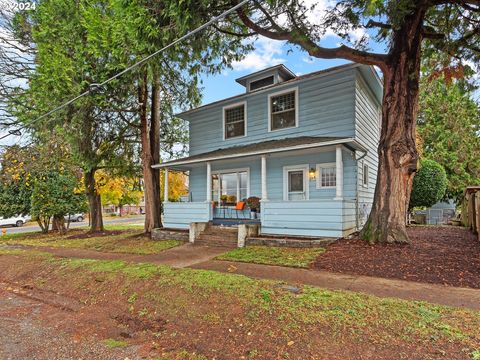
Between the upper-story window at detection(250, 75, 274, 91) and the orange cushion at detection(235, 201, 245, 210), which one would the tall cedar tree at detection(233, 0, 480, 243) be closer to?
the upper-story window at detection(250, 75, 274, 91)

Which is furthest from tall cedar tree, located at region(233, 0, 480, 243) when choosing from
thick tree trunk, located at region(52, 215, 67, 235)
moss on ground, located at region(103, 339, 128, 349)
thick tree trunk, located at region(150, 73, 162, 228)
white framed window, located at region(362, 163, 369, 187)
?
thick tree trunk, located at region(52, 215, 67, 235)

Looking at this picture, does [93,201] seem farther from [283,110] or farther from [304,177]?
[304,177]

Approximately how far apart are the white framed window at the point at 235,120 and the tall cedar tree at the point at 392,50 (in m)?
4.67

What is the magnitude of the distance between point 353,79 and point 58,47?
10519 millimetres

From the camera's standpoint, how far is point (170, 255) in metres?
8.84

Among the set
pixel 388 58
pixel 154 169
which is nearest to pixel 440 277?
pixel 388 58

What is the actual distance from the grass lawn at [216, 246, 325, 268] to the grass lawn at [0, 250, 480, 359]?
1741 millimetres

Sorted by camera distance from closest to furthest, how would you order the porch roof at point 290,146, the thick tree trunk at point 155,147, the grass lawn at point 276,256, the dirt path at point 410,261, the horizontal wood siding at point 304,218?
the dirt path at point 410,261, the grass lawn at point 276,256, the horizontal wood siding at point 304,218, the porch roof at point 290,146, the thick tree trunk at point 155,147

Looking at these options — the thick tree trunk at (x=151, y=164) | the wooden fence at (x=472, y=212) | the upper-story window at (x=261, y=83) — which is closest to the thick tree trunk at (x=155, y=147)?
the thick tree trunk at (x=151, y=164)

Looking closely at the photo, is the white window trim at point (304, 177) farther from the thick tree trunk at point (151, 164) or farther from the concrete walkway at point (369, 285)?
the thick tree trunk at point (151, 164)

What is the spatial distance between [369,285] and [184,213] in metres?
8.92

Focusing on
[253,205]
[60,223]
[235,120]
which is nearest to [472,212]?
[253,205]

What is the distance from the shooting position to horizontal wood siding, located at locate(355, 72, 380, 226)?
426 inches

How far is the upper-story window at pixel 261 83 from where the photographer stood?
13176mm
